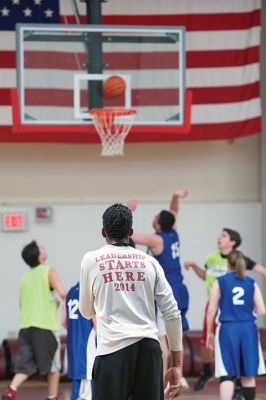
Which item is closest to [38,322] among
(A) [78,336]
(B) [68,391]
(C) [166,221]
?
(A) [78,336]

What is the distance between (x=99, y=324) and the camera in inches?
207

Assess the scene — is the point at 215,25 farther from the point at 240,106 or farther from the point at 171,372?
the point at 171,372

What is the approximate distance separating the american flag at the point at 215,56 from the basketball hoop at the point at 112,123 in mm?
1271

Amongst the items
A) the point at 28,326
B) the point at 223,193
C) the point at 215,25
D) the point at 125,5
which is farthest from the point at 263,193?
the point at 28,326

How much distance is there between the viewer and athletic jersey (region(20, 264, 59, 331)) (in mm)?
9695

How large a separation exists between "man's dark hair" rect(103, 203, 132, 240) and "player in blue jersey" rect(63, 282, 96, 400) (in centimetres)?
338

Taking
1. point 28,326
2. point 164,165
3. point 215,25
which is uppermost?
point 215,25

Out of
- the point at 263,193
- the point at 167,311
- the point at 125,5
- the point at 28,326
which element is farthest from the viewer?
the point at 263,193

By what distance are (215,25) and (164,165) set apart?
79.2 inches

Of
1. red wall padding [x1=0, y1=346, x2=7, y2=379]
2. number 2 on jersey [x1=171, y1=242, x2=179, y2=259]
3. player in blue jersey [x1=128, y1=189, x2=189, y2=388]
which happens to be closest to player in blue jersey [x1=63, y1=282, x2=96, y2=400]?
player in blue jersey [x1=128, y1=189, x2=189, y2=388]

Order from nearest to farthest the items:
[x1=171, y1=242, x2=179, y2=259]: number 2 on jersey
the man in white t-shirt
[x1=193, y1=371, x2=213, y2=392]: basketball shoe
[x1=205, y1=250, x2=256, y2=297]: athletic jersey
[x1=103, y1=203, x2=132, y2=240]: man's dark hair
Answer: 1. the man in white t-shirt
2. [x1=103, y1=203, x2=132, y2=240]: man's dark hair
3. [x1=171, y1=242, x2=179, y2=259]: number 2 on jersey
4. [x1=205, y1=250, x2=256, y2=297]: athletic jersey
5. [x1=193, y1=371, x2=213, y2=392]: basketball shoe

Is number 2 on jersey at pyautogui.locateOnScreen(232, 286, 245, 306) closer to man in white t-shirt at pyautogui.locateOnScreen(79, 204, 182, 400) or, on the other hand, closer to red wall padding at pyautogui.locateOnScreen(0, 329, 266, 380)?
red wall padding at pyautogui.locateOnScreen(0, 329, 266, 380)

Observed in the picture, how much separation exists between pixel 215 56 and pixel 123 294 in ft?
25.0

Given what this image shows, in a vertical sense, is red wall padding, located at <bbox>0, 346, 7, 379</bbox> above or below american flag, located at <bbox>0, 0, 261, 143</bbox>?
below
